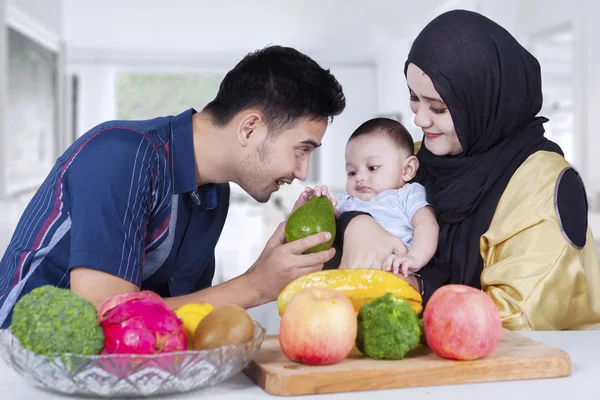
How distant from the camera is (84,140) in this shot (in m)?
1.79

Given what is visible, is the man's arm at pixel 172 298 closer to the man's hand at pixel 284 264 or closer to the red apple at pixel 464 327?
the man's hand at pixel 284 264

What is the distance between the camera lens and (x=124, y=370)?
3.28 feet

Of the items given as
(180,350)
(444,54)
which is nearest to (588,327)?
(444,54)

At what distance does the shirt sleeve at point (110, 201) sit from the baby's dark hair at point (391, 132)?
0.64 metres

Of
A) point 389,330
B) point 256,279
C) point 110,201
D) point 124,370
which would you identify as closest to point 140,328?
point 124,370

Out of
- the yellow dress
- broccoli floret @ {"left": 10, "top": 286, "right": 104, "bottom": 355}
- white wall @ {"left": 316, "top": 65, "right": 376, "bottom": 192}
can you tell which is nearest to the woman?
the yellow dress

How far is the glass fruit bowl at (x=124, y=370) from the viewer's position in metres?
1.00

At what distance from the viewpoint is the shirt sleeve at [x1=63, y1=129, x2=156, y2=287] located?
1.65m

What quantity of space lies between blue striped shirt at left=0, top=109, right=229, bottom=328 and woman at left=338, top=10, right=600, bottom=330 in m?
0.43

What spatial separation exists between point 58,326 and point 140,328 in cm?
11

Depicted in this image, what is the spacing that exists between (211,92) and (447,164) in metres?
10.9

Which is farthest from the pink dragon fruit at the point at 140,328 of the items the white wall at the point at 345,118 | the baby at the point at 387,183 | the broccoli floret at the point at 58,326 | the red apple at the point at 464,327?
the white wall at the point at 345,118

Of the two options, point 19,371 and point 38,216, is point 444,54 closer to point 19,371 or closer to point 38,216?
point 38,216

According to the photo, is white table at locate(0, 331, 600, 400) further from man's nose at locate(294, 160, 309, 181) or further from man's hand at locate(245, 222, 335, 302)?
man's nose at locate(294, 160, 309, 181)
